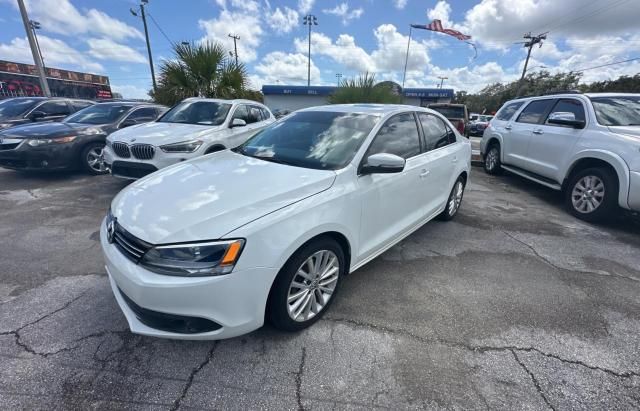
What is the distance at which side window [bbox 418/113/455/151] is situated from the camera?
3471 mm

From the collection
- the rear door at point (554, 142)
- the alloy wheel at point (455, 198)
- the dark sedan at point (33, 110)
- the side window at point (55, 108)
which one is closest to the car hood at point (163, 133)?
the dark sedan at point (33, 110)

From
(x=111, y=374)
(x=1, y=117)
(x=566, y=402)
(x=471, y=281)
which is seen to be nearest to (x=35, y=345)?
(x=111, y=374)

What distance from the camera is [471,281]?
2951 millimetres

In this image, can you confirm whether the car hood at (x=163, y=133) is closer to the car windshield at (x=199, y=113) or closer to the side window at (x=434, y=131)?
the car windshield at (x=199, y=113)

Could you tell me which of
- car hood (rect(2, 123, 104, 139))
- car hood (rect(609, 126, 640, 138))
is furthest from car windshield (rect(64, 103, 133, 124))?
car hood (rect(609, 126, 640, 138))

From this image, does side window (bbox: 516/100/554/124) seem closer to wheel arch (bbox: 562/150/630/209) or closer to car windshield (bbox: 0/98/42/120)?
wheel arch (bbox: 562/150/630/209)

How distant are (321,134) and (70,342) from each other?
250 centimetres

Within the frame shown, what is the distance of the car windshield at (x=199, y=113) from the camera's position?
5781mm

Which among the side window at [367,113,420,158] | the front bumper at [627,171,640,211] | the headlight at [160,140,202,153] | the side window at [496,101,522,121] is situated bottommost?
the front bumper at [627,171,640,211]

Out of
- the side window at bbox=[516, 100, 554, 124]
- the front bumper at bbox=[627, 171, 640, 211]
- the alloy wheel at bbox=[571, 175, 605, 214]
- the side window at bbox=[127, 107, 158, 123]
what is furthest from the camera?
the side window at bbox=[127, 107, 158, 123]

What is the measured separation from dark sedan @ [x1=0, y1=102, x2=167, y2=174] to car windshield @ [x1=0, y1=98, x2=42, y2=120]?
239cm

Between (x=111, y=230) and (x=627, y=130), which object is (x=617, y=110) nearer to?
(x=627, y=130)

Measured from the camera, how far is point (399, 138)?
299 cm

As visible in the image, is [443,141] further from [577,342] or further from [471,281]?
[577,342]
